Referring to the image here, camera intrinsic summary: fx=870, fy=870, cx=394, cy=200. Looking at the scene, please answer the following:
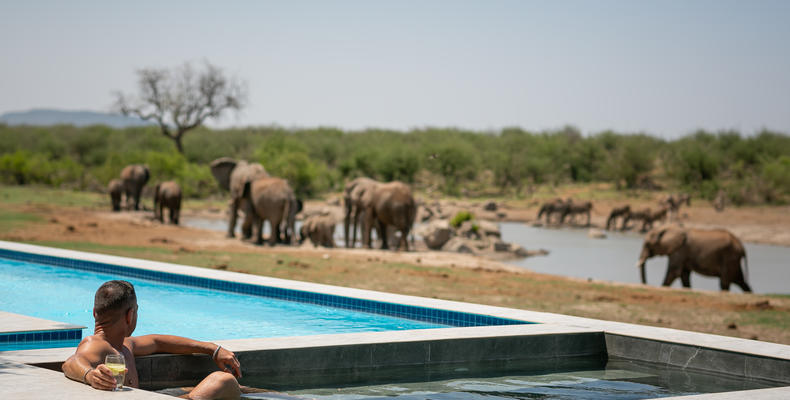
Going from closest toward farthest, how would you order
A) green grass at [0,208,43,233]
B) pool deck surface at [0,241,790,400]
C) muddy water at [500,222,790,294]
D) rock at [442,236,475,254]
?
pool deck surface at [0,241,790,400]
muddy water at [500,222,790,294]
green grass at [0,208,43,233]
rock at [442,236,475,254]

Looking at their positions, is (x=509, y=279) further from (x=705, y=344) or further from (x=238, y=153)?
(x=238, y=153)

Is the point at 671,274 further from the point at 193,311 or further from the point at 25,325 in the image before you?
the point at 25,325

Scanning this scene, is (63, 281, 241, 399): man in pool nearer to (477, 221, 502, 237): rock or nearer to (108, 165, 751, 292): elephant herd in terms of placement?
(108, 165, 751, 292): elephant herd

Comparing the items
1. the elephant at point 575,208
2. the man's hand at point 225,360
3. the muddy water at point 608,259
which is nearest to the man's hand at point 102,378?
the man's hand at point 225,360

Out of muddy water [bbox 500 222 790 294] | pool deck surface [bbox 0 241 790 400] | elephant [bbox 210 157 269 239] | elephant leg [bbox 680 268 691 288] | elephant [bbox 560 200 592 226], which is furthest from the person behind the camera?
elephant [bbox 560 200 592 226]

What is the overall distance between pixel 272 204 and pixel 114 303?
15920 mm

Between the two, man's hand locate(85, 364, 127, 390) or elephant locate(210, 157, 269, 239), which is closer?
man's hand locate(85, 364, 127, 390)

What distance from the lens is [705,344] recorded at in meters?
6.18

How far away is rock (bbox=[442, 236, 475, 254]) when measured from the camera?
2248cm

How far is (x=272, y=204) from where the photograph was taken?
20.1 meters

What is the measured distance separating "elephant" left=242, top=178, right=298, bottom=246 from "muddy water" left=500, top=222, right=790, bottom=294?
5746 millimetres

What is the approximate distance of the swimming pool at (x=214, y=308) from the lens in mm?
8133

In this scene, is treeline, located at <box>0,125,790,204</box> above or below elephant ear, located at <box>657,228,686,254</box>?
above

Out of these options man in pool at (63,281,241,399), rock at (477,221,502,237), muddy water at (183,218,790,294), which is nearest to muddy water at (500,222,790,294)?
muddy water at (183,218,790,294)
